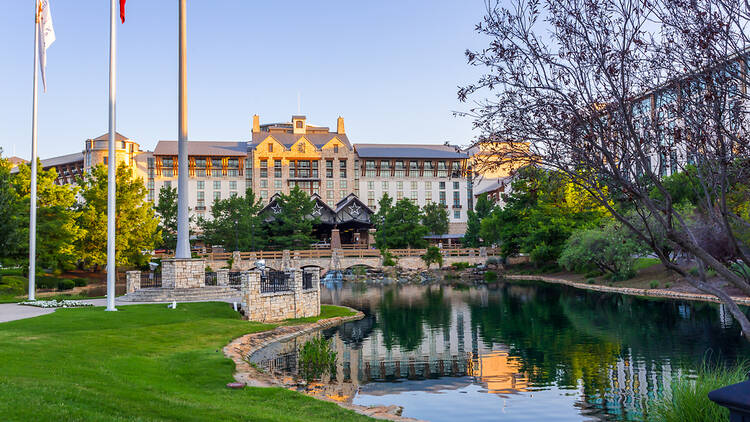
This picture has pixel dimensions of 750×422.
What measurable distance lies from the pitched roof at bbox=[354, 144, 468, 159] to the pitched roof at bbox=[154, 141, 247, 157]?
21.8 m

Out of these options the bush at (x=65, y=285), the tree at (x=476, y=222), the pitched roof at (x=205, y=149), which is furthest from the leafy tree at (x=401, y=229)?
the bush at (x=65, y=285)

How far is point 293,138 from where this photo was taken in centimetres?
11388

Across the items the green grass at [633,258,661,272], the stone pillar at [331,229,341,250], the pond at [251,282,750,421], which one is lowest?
the pond at [251,282,750,421]

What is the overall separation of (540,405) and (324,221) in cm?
7494

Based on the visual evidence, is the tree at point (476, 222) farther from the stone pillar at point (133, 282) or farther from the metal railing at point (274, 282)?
the metal railing at point (274, 282)

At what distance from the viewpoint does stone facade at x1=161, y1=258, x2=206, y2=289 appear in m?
31.8

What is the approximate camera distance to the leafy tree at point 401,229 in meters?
83.2

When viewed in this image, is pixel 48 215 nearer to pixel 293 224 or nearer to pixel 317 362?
pixel 317 362

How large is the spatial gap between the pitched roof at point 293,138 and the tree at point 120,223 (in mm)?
55528

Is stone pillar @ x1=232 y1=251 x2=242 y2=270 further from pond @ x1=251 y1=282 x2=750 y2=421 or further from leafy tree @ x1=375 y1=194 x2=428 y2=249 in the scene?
pond @ x1=251 y1=282 x2=750 y2=421

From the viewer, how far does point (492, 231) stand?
7600 centimetres

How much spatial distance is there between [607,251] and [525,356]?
1188 inches

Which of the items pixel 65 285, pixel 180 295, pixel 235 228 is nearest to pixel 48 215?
pixel 65 285

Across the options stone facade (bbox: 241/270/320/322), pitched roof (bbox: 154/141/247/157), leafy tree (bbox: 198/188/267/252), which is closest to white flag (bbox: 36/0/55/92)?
stone facade (bbox: 241/270/320/322)
